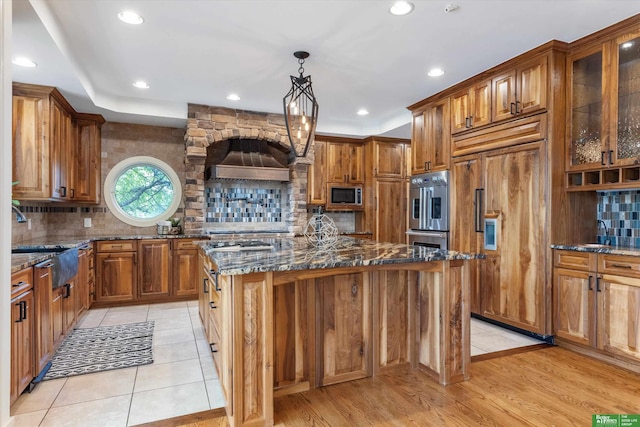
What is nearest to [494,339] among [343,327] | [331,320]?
[343,327]

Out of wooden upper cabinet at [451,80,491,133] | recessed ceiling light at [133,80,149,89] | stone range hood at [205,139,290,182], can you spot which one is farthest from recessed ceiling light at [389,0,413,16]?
stone range hood at [205,139,290,182]

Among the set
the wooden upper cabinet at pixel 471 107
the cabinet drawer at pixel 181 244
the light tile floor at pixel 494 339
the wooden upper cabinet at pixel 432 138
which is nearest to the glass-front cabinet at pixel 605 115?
the wooden upper cabinet at pixel 471 107

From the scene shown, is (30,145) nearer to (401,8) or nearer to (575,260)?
(401,8)

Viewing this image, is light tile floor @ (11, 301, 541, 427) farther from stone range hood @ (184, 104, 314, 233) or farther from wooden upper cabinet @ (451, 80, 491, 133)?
wooden upper cabinet @ (451, 80, 491, 133)

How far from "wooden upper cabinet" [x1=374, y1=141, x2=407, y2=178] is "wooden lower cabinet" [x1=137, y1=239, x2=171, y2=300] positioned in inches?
141

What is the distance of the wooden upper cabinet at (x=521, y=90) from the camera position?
3178 mm

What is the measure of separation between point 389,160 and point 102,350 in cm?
491

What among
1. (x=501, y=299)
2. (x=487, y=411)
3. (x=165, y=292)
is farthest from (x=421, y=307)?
(x=165, y=292)

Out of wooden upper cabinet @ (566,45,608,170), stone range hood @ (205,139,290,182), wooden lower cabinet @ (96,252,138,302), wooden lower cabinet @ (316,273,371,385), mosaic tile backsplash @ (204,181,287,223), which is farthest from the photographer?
mosaic tile backsplash @ (204,181,287,223)

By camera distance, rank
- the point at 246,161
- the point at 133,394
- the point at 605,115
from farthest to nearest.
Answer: the point at 246,161 → the point at 605,115 → the point at 133,394

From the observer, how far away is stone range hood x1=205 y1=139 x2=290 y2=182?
202 inches

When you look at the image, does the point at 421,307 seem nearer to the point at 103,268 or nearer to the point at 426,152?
the point at 426,152

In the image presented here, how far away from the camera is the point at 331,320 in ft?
8.01

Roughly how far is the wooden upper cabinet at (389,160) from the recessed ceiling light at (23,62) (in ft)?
15.3
